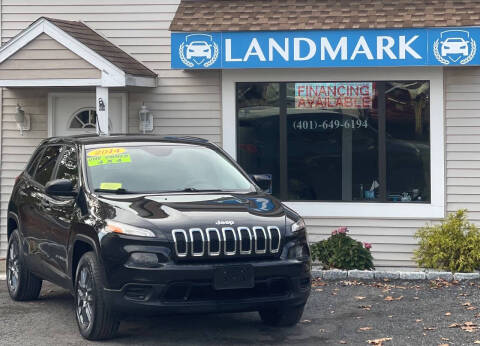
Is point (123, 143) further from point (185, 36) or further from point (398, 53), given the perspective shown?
point (398, 53)

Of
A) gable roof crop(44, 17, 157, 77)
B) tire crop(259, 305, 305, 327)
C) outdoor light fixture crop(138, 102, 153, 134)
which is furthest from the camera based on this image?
outdoor light fixture crop(138, 102, 153, 134)

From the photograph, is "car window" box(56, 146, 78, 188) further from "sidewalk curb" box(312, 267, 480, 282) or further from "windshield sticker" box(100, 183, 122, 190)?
"sidewalk curb" box(312, 267, 480, 282)

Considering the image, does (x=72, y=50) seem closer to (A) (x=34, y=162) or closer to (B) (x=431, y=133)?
(A) (x=34, y=162)

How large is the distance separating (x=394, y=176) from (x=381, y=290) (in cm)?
311

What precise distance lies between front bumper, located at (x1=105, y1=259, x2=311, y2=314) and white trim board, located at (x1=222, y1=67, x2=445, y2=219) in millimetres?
5476

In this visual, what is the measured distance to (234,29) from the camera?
12.2m

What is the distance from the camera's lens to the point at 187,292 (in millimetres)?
7082

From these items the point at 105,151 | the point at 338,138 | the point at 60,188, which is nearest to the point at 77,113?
the point at 338,138

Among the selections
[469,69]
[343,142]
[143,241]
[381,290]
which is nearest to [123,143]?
[143,241]

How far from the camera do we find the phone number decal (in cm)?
1276

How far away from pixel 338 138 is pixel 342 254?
2287mm

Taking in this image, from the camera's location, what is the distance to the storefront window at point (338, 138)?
12.7m

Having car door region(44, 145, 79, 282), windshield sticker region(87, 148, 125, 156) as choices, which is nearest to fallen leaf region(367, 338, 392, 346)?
car door region(44, 145, 79, 282)

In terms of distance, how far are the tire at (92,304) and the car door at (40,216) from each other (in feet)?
3.12
